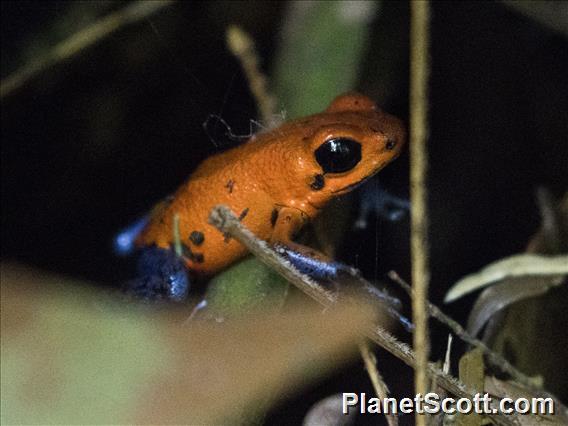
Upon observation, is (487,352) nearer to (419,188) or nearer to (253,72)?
(419,188)

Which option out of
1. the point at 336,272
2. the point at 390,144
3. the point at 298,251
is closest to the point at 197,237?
the point at 298,251

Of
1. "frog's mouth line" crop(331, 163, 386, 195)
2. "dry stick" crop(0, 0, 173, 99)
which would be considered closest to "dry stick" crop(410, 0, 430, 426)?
"frog's mouth line" crop(331, 163, 386, 195)

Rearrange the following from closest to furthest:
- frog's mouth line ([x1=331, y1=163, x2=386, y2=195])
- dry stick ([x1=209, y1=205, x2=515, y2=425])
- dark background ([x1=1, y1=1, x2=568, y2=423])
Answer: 1. dry stick ([x1=209, y1=205, x2=515, y2=425])
2. frog's mouth line ([x1=331, y1=163, x2=386, y2=195])
3. dark background ([x1=1, y1=1, x2=568, y2=423])

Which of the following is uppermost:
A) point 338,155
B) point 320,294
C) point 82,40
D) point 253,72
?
point 82,40

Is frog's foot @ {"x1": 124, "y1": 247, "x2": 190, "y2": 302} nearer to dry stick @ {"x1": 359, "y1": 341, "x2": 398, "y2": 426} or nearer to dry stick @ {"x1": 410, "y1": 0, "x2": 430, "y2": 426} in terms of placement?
dry stick @ {"x1": 359, "y1": 341, "x2": 398, "y2": 426}

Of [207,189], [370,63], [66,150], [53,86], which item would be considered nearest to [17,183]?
[66,150]

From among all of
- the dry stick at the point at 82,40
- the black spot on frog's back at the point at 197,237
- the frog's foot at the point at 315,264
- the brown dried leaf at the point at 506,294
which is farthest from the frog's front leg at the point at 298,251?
the dry stick at the point at 82,40

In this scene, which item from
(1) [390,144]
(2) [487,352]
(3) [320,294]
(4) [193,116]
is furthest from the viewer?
(4) [193,116]

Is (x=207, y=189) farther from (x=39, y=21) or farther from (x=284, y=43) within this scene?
(x=39, y=21)
